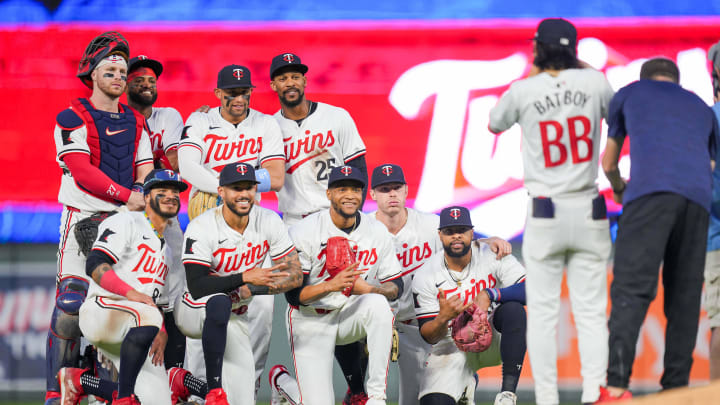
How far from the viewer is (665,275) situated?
4.16m

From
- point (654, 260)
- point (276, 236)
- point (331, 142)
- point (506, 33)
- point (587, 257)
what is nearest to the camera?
point (654, 260)

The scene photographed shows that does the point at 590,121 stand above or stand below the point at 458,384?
above

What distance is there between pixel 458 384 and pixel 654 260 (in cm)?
218

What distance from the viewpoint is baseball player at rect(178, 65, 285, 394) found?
5.86 m

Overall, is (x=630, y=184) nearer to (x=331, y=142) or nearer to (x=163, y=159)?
(x=331, y=142)

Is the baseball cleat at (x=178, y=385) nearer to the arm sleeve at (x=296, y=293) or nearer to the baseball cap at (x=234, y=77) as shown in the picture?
the arm sleeve at (x=296, y=293)

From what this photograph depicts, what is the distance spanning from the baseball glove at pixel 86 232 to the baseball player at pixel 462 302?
7.07 ft

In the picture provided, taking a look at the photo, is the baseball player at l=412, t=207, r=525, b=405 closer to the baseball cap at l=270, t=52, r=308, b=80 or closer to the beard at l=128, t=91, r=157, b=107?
the baseball cap at l=270, t=52, r=308, b=80

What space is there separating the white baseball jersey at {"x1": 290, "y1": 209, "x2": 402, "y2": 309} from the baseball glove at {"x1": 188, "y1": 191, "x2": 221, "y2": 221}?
551mm

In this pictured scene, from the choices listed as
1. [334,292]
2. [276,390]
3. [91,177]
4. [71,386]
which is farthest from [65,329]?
[334,292]

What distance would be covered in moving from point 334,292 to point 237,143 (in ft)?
4.08

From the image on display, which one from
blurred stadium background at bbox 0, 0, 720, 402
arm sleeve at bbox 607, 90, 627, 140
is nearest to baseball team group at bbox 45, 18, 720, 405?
arm sleeve at bbox 607, 90, 627, 140

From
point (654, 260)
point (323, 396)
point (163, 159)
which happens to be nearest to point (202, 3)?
point (163, 159)

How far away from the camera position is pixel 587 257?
4242 millimetres
